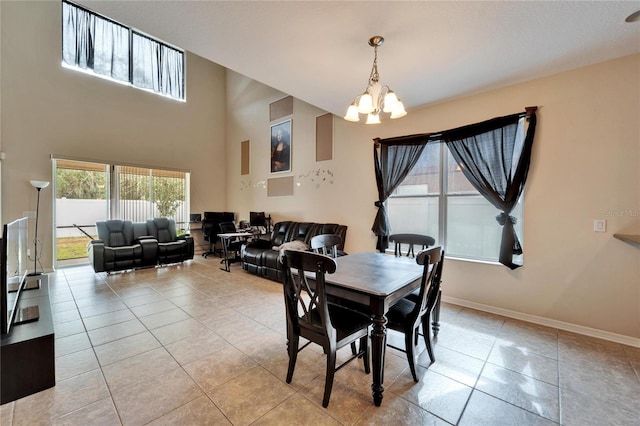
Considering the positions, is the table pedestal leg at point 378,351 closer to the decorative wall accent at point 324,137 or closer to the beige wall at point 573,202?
the beige wall at point 573,202

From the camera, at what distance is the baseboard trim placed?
8.30 ft

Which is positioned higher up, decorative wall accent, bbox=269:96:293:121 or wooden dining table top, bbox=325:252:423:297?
decorative wall accent, bbox=269:96:293:121

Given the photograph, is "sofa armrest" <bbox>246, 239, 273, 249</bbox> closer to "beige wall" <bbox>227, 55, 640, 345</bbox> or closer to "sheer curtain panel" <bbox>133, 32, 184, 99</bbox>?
"beige wall" <bbox>227, 55, 640, 345</bbox>

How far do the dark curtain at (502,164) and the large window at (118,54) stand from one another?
6969 millimetres

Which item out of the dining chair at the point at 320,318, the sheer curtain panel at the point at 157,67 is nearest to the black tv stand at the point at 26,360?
the dining chair at the point at 320,318

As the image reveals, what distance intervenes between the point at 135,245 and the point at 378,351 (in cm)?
534

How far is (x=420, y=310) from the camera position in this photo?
1939 millimetres

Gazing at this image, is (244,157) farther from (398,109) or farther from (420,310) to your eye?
(420,310)

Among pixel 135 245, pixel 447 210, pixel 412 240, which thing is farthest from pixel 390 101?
pixel 135 245

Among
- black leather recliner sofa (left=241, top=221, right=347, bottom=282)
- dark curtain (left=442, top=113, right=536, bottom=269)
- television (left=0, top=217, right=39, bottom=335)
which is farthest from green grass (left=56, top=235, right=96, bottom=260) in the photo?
dark curtain (left=442, top=113, right=536, bottom=269)

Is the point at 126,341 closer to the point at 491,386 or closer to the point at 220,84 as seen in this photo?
the point at 491,386

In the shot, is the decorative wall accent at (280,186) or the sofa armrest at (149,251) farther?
the decorative wall accent at (280,186)

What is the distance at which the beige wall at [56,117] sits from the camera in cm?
462

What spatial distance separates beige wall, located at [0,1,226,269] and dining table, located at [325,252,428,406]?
20.1 ft
